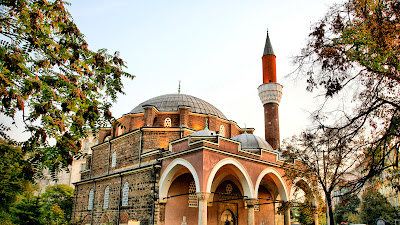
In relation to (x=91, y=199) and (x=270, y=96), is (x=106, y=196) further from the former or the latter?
(x=270, y=96)

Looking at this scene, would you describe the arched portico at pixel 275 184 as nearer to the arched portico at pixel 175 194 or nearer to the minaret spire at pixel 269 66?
the arched portico at pixel 175 194

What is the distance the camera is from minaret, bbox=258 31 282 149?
2014cm

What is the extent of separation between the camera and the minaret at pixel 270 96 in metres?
20.1

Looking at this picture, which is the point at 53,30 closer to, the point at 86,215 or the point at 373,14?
the point at 373,14

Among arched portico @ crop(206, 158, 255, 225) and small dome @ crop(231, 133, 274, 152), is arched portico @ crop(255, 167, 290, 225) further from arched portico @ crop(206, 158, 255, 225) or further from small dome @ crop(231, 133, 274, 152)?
small dome @ crop(231, 133, 274, 152)

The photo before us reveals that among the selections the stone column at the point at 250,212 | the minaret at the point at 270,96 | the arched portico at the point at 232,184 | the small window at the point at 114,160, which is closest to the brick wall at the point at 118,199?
the small window at the point at 114,160

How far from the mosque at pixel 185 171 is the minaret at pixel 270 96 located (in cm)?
6

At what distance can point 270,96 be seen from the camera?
20750mm

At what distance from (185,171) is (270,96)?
359 inches

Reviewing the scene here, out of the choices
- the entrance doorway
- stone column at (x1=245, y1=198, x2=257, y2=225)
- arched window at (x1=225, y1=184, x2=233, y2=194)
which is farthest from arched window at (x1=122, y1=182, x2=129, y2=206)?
stone column at (x1=245, y1=198, x2=257, y2=225)

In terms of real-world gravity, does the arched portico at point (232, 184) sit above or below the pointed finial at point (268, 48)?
below

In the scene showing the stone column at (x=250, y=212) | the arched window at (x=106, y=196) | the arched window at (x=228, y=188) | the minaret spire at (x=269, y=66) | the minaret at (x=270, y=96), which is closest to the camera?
the stone column at (x=250, y=212)

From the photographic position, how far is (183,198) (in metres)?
14.3

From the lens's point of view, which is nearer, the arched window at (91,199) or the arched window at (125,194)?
the arched window at (125,194)
